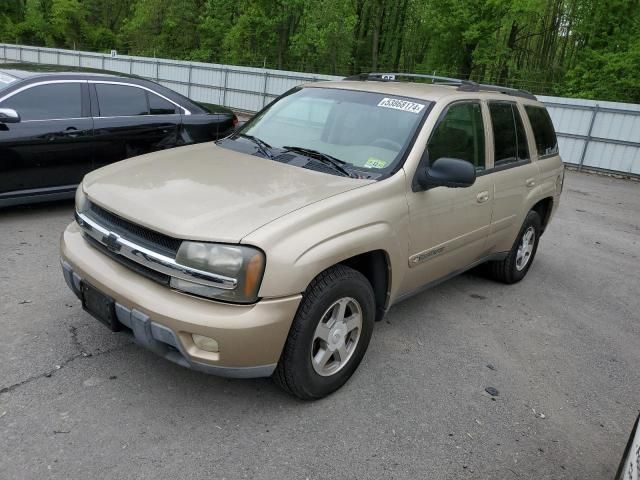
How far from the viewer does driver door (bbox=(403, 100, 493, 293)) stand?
3542 millimetres

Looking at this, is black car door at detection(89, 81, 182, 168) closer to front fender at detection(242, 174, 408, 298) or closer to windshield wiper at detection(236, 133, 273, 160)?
windshield wiper at detection(236, 133, 273, 160)

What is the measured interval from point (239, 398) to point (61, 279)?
216 cm

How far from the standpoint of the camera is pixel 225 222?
2.62 m

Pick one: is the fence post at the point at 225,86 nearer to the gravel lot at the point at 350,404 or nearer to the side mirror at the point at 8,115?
the side mirror at the point at 8,115

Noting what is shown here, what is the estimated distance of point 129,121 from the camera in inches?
246

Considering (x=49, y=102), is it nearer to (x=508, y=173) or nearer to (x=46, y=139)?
(x=46, y=139)

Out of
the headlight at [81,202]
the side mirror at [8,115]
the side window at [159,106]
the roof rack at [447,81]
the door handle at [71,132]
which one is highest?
the roof rack at [447,81]

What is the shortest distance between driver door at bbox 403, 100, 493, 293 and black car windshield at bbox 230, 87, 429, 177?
0.76 feet

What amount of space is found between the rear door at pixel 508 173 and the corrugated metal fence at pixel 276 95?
418 inches

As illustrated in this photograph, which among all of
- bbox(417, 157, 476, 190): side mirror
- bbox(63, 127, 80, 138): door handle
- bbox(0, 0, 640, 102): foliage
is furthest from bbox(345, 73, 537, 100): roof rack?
bbox(0, 0, 640, 102): foliage

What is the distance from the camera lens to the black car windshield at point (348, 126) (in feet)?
11.5

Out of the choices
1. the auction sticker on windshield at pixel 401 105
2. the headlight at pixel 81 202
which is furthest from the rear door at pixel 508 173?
the headlight at pixel 81 202

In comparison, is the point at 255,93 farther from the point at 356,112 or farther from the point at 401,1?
the point at 401,1

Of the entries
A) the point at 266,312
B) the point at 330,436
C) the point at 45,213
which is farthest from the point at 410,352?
the point at 45,213
